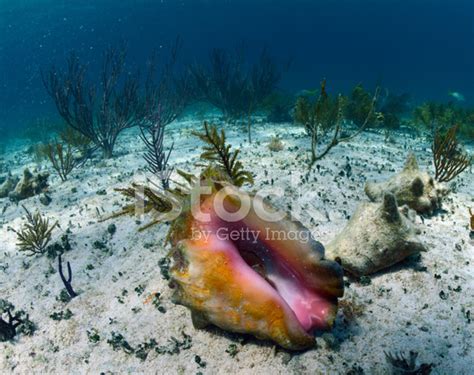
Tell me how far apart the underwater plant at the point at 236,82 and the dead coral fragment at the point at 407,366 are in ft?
43.4

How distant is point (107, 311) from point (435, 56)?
11981cm

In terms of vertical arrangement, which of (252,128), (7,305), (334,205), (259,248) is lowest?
(252,128)

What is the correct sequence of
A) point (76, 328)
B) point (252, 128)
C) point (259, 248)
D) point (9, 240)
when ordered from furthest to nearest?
point (252, 128), point (9, 240), point (76, 328), point (259, 248)

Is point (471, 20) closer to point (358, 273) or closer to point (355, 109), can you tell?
point (355, 109)

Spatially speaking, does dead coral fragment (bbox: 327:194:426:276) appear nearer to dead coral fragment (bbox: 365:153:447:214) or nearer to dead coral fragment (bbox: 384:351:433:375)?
dead coral fragment (bbox: 384:351:433:375)

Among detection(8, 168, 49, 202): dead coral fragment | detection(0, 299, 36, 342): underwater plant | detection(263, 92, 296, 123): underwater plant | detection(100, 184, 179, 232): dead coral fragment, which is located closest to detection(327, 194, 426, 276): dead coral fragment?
detection(100, 184, 179, 232): dead coral fragment

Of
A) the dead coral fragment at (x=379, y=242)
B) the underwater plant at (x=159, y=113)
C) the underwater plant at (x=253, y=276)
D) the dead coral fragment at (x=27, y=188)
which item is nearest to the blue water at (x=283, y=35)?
the underwater plant at (x=159, y=113)

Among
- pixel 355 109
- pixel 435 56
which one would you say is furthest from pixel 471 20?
pixel 355 109

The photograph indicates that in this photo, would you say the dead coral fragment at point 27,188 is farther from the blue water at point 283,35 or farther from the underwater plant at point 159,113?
the blue water at point 283,35

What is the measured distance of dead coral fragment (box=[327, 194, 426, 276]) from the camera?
293cm

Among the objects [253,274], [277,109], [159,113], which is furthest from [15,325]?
[277,109]

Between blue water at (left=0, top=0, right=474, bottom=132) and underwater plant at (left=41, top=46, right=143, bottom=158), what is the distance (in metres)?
43.6

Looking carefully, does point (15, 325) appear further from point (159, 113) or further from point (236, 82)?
point (236, 82)

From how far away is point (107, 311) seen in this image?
338 centimetres
